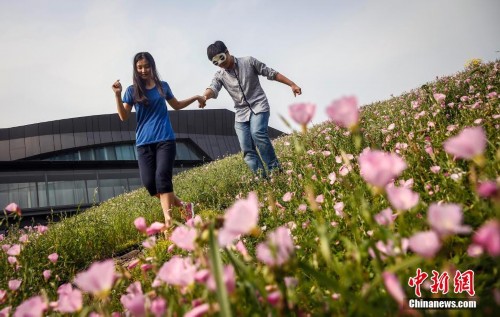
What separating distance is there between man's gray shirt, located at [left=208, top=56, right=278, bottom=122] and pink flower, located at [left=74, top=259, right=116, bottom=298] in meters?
4.55

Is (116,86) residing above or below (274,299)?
above

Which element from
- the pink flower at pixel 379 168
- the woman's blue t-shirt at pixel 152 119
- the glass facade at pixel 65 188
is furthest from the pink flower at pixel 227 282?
the glass facade at pixel 65 188

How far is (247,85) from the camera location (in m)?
5.32

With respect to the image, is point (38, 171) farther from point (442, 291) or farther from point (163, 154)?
point (442, 291)

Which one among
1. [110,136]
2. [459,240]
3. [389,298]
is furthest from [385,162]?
[110,136]

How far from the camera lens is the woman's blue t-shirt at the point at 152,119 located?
4414 millimetres

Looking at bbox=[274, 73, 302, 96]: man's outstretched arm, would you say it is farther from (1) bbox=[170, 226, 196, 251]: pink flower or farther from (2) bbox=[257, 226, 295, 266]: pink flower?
(2) bbox=[257, 226, 295, 266]: pink flower

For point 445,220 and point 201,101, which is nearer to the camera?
point 445,220

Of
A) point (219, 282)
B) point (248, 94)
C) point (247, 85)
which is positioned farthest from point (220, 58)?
point (219, 282)

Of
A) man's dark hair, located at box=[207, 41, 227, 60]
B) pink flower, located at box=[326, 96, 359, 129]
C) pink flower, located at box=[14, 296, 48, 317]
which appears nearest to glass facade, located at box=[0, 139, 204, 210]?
man's dark hair, located at box=[207, 41, 227, 60]

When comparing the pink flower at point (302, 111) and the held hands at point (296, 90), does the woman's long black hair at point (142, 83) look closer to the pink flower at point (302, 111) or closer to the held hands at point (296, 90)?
the held hands at point (296, 90)

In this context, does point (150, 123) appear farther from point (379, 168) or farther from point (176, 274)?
point (379, 168)

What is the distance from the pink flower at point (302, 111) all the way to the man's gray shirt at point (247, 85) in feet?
14.2

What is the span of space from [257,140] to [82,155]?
3606cm
